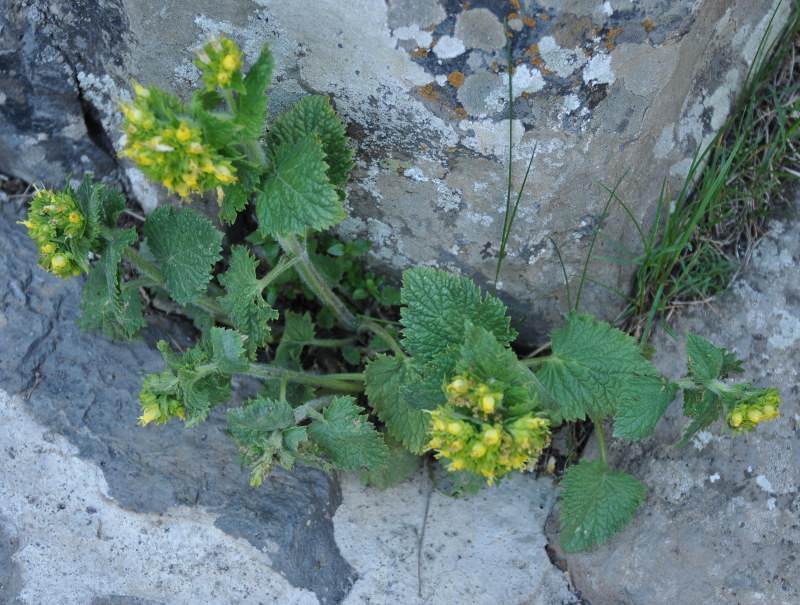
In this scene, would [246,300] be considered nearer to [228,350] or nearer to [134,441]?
[228,350]

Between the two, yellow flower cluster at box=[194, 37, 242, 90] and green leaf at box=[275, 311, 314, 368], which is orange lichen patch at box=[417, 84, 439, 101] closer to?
yellow flower cluster at box=[194, 37, 242, 90]

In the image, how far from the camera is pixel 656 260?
3201mm

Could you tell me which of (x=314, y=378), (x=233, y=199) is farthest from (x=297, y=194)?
(x=314, y=378)

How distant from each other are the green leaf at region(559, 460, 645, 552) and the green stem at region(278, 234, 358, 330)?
4.11 feet

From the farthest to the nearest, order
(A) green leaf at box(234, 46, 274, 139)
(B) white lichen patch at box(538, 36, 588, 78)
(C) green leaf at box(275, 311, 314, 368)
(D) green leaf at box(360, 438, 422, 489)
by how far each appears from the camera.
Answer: (C) green leaf at box(275, 311, 314, 368)
(D) green leaf at box(360, 438, 422, 489)
(B) white lichen patch at box(538, 36, 588, 78)
(A) green leaf at box(234, 46, 274, 139)

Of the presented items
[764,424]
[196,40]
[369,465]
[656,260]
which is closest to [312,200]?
[196,40]

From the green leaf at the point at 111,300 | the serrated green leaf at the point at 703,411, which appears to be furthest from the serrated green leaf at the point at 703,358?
the green leaf at the point at 111,300

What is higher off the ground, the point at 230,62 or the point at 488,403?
the point at 230,62

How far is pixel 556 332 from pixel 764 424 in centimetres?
97

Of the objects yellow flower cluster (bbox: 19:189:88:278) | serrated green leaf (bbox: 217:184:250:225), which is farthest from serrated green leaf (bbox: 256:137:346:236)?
yellow flower cluster (bbox: 19:189:88:278)

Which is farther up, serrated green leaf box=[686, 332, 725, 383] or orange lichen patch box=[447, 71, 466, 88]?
orange lichen patch box=[447, 71, 466, 88]

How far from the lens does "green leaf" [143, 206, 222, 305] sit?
2820 mm

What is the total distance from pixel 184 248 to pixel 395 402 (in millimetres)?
1090

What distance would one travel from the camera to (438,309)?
107 inches
